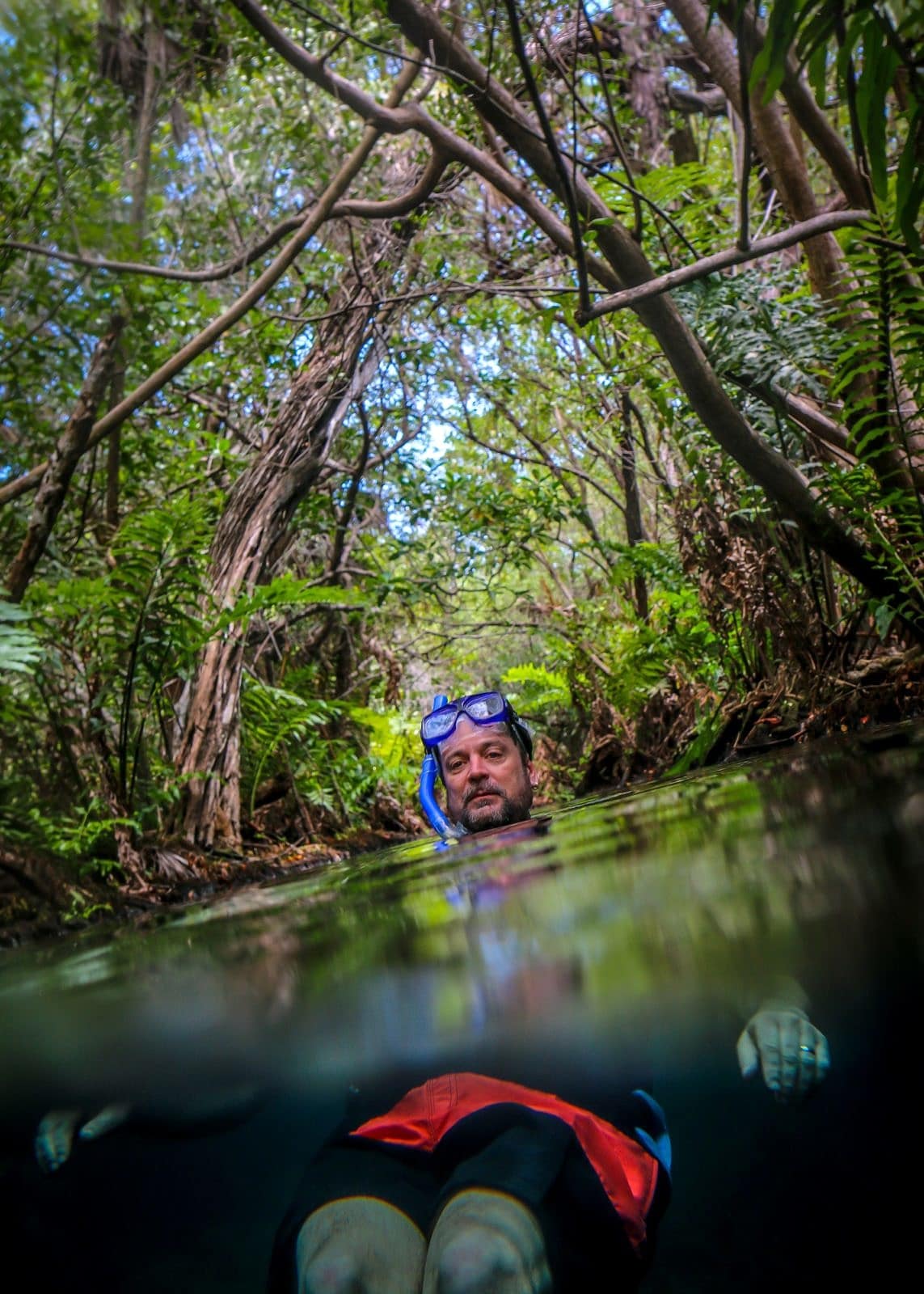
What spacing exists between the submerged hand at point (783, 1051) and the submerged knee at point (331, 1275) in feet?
3.75

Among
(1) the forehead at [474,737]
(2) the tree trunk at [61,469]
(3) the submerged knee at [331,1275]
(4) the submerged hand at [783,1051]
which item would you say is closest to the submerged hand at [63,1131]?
(3) the submerged knee at [331,1275]

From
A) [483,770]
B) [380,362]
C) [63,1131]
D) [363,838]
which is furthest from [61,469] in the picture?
[380,362]

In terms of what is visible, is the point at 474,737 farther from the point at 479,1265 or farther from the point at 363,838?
the point at 479,1265

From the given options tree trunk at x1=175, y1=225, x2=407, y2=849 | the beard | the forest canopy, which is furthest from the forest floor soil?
the beard

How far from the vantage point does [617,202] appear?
534 centimetres

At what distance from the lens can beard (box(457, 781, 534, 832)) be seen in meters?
5.08

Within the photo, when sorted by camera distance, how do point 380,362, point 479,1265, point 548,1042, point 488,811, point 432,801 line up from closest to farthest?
1. point 479,1265
2. point 548,1042
3. point 488,811
4. point 432,801
5. point 380,362

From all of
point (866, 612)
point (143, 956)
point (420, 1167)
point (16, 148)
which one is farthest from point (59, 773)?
point (866, 612)

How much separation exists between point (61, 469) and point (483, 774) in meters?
2.93

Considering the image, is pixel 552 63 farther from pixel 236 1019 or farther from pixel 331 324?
pixel 236 1019

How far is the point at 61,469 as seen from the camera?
5.14 m

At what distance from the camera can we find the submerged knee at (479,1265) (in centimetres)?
152

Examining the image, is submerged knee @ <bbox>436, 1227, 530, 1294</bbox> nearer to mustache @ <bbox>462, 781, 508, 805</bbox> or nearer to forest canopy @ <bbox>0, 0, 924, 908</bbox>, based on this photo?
forest canopy @ <bbox>0, 0, 924, 908</bbox>

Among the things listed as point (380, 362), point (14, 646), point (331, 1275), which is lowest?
point (331, 1275)
